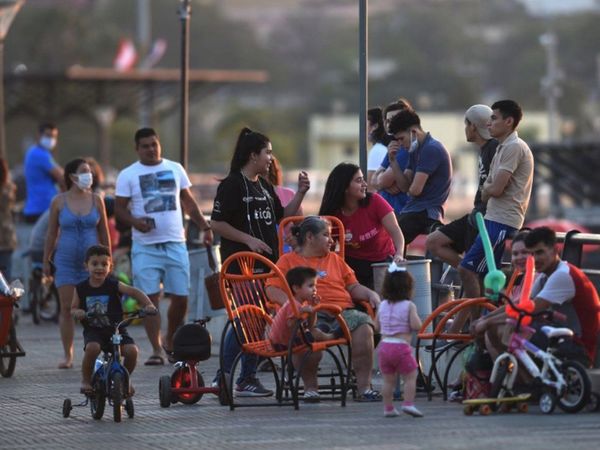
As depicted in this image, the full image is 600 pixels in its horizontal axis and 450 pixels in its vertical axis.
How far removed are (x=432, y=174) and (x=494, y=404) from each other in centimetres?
349

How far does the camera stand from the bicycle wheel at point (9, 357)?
1431 cm

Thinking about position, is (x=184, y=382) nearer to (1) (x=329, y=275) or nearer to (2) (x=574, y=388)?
(1) (x=329, y=275)

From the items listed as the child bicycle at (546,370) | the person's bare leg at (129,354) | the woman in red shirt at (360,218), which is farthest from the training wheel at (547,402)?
the person's bare leg at (129,354)

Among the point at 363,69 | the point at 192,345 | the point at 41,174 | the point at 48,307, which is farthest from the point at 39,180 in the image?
Answer: the point at 192,345

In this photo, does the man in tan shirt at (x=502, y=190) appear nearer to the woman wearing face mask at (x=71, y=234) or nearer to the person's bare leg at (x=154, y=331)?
the person's bare leg at (x=154, y=331)

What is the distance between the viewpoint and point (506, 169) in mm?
12898

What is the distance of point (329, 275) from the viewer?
1243 centimetres

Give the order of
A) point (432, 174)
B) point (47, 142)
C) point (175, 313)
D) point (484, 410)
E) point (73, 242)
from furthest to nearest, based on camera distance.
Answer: point (47, 142) < point (175, 313) < point (73, 242) < point (432, 174) < point (484, 410)

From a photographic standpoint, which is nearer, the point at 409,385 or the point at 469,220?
the point at 409,385

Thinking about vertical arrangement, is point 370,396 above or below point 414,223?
below

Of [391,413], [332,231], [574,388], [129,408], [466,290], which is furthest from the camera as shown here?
[466,290]

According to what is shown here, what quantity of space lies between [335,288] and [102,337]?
1.57 metres

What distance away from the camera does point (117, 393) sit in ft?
38.2

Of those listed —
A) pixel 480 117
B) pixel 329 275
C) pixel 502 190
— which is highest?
pixel 480 117
